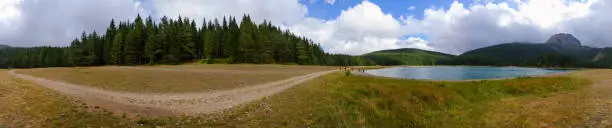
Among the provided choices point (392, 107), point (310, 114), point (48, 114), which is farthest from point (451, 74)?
point (48, 114)

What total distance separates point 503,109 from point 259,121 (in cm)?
1136

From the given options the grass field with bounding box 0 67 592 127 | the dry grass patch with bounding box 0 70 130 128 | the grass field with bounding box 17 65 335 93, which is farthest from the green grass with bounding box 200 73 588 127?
the grass field with bounding box 17 65 335 93

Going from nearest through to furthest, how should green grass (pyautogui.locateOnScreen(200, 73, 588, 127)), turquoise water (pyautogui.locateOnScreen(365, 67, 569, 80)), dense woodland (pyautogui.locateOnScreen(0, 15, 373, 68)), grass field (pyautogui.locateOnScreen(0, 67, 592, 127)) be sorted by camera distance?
green grass (pyautogui.locateOnScreen(200, 73, 588, 127))
grass field (pyautogui.locateOnScreen(0, 67, 592, 127))
turquoise water (pyautogui.locateOnScreen(365, 67, 569, 80))
dense woodland (pyautogui.locateOnScreen(0, 15, 373, 68))

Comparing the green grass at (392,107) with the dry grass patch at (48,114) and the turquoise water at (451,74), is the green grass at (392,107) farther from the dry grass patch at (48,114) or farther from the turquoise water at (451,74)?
the turquoise water at (451,74)

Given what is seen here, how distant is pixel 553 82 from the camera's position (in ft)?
88.4

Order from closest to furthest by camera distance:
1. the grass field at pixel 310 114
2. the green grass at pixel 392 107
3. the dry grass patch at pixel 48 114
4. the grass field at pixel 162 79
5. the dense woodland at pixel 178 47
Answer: the green grass at pixel 392 107 < the grass field at pixel 310 114 < the dry grass patch at pixel 48 114 < the grass field at pixel 162 79 < the dense woodland at pixel 178 47

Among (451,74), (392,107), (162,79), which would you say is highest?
(392,107)

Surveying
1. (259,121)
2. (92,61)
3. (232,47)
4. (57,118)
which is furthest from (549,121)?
(92,61)

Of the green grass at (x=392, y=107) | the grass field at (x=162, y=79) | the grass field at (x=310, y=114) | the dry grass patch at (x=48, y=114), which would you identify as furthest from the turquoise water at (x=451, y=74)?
the dry grass patch at (x=48, y=114)

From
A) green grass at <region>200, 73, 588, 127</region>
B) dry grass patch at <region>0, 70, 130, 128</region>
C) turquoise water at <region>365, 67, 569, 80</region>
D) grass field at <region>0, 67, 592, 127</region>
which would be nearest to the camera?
green grass at <region>200, 73, 588, 127</region>

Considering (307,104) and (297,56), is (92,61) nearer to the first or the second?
(297,56)

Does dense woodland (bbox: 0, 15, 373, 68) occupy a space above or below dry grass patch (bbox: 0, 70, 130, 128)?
above

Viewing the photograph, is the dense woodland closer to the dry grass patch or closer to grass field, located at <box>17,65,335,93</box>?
grass field, located at <box>17,65,335,93</box>

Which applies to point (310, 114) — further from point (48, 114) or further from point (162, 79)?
point (162, 79)
